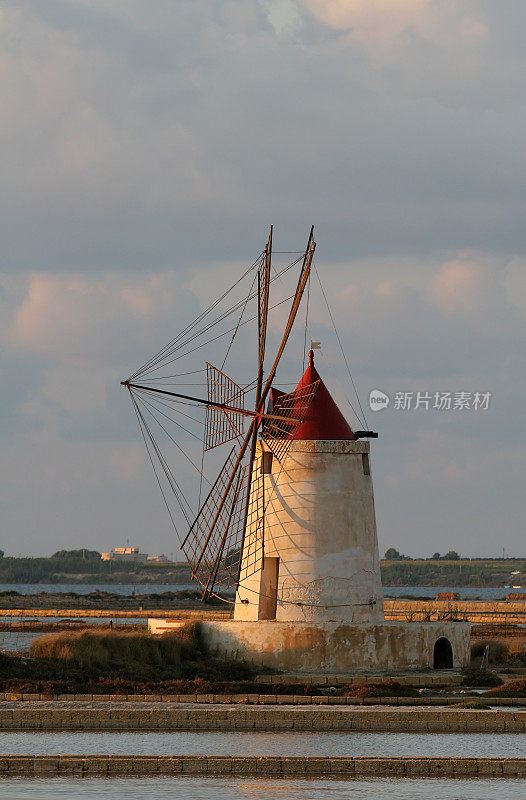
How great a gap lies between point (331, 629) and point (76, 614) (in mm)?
37948

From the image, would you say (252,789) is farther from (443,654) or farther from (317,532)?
(443,654)

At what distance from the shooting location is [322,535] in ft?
88.6

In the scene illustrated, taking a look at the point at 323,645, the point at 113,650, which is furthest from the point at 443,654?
the point at 113,650

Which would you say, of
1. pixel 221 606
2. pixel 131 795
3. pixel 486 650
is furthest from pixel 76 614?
pixel 131 795

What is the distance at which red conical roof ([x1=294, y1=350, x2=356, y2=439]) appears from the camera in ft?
90.5

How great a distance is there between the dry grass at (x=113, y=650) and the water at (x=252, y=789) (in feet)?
32.8

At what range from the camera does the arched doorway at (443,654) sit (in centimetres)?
2812

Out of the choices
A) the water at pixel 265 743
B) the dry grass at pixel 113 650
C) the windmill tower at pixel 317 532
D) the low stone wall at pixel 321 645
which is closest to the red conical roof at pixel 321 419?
the windmill tower at pixel 317 532

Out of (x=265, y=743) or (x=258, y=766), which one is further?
(x=265, y=743)

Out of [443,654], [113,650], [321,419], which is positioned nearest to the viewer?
[113,650]

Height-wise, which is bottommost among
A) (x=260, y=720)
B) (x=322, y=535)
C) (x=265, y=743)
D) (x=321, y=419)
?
(x=265, y=743)

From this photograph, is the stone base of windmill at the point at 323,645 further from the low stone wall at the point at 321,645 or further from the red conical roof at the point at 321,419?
the red conical roof at the point at 321,419

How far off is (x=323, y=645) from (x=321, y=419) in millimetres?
4667

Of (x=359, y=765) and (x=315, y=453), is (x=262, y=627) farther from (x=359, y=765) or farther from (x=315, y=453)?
(x=359, y=765)
